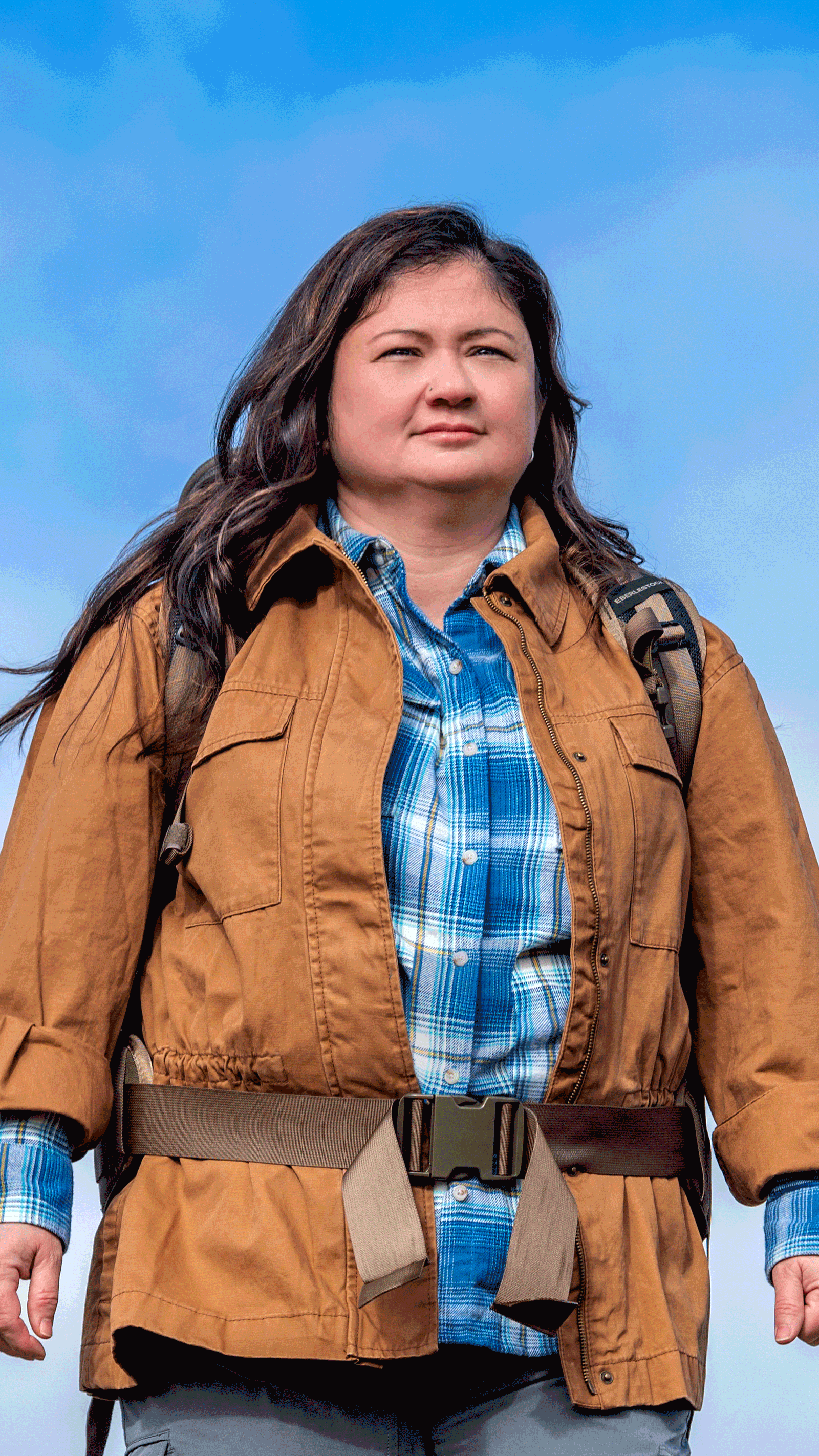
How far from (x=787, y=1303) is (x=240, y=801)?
39.8 inches

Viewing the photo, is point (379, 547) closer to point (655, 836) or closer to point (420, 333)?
point (420, 333)

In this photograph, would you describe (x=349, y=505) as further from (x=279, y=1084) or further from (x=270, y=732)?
(x=279, y=1084)

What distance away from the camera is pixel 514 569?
2.53 metres

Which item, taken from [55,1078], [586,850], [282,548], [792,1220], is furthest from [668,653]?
[55,1078]

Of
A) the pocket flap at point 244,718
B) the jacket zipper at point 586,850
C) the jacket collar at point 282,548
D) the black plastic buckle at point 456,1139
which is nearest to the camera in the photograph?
the black plastic buckle at point 456,1139

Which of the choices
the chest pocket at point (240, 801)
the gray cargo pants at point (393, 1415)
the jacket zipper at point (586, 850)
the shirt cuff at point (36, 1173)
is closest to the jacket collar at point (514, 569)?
the jacket zipper at point (586, 850)

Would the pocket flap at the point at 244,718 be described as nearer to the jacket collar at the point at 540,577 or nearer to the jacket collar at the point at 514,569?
the jacket collar at the point at 514,569

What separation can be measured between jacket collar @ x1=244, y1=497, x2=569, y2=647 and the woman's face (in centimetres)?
12

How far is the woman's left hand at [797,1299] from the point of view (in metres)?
2.23

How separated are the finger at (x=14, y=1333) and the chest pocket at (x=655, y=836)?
0.94 m

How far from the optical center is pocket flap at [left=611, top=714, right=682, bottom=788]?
94.6 inches

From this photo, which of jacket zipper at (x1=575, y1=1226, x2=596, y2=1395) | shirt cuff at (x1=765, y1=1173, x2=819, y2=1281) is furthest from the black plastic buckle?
shirt cuff at (x1=765, y1=1173, x2=819, y2=1281)

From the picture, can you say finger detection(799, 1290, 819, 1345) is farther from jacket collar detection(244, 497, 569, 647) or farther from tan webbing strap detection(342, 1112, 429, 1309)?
jacket collar detection(244, 497, 569, 647)

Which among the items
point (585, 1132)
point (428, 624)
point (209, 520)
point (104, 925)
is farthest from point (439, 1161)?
point (209, 520)
